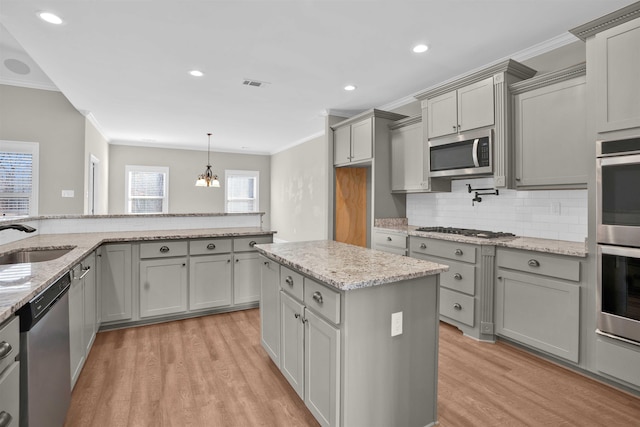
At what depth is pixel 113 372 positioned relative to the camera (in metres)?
2.38

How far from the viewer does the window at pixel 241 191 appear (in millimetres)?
9273

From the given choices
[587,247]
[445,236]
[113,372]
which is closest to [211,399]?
[113,372]

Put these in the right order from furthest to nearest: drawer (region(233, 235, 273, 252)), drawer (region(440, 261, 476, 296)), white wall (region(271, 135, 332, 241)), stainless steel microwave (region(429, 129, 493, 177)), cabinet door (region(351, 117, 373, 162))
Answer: white wall (region(271, 135, 332, 241)) → cabinet door (region(351, 117, 373, 162)) → drawer (region(233, 235, 273, 252)) → stainless steel microwave (region(429, 129, 493, 177)) → drawer (region(440, 261, 476, 296))

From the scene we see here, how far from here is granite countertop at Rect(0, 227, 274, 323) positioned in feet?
4.06

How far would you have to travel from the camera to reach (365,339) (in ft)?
5.06

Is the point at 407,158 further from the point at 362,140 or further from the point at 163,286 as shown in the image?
the point at 163,286

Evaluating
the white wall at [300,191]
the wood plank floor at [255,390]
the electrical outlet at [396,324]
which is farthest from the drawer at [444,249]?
the white wall at [300,191]

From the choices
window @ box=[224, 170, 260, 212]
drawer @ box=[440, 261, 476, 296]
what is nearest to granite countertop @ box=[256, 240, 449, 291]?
drawer @ box=[440, 261, 476, 296]

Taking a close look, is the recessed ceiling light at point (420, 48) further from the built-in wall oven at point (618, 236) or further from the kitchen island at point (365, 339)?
the kitchen island at point (365, 339)

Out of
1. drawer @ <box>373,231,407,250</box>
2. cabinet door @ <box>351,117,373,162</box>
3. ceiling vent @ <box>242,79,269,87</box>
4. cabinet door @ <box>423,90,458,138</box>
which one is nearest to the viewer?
cabinet door @ <box>423,90,458,138</box>

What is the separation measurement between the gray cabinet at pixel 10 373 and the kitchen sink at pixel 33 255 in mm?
1510

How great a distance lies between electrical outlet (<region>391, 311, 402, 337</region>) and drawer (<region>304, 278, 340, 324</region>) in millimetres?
292

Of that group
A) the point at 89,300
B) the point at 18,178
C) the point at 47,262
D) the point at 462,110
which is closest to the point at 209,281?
the point at 89,300

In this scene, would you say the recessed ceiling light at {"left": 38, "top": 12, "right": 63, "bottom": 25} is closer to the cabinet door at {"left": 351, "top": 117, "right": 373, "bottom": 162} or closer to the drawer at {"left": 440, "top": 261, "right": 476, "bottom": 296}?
the cabinet door at {"left": 351, "top": 117, "right": 373, "bottom": 162}
